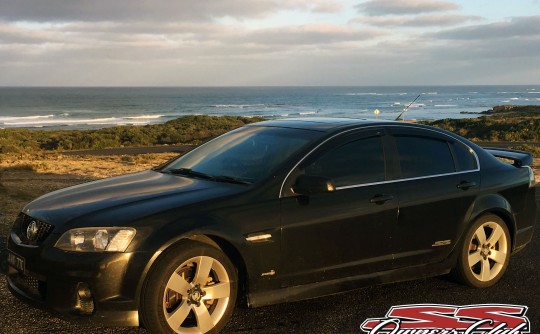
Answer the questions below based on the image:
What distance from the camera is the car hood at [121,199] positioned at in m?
3.98

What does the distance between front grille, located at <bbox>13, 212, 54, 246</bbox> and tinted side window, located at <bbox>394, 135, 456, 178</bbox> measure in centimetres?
285

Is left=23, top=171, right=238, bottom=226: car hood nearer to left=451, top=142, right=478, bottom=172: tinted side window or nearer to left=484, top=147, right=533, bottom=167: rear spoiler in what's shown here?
left=451, top=142, right=478, bottom=172: tinted side window

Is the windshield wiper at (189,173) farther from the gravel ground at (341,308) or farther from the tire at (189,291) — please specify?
the gravel ground at (341,308)

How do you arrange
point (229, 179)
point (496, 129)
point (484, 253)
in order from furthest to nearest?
point (496, 129), point (484, 253), point (229, 179)

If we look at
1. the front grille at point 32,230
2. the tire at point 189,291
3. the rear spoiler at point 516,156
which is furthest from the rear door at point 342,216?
the rear spoiler at point 516,156

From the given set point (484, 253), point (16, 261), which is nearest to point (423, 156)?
point (484, 253)

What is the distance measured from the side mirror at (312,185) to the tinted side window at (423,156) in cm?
101

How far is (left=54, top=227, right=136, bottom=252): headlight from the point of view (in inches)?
150

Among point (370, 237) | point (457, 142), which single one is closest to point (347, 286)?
point (370, 237)

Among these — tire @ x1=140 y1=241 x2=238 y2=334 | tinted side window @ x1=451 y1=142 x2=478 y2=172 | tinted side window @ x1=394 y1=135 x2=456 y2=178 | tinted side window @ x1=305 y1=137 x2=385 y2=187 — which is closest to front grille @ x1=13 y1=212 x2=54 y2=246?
tire @ x1=140 y1=241 x2=238 y2=334

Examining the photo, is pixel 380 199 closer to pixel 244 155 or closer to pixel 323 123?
pixel 323 123

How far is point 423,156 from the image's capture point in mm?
5297

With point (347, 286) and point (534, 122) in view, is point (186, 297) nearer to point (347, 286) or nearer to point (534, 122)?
point (347, 286)

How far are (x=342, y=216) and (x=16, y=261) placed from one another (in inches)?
93.4
